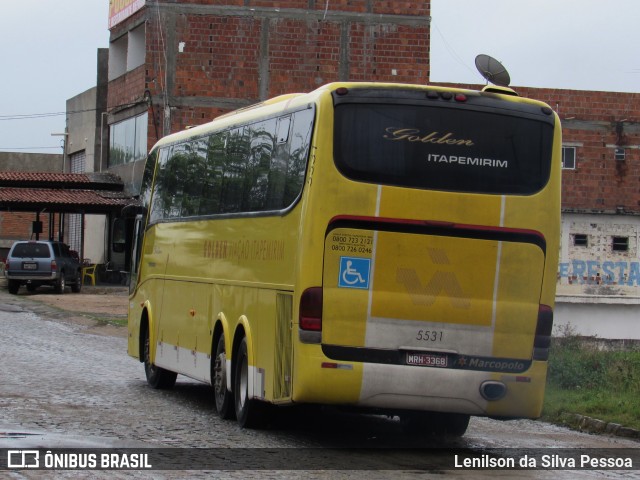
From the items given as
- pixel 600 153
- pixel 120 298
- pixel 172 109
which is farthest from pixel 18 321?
pixel 600 153

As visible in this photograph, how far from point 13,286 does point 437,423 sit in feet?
105

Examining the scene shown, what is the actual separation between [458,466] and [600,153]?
41706 mm

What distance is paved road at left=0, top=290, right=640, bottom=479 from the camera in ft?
36.9

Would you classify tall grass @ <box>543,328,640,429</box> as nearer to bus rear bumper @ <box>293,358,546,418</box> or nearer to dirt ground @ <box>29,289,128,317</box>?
bus rear bumper @ <box>293,358,546,418</box>

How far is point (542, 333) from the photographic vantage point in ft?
39.2

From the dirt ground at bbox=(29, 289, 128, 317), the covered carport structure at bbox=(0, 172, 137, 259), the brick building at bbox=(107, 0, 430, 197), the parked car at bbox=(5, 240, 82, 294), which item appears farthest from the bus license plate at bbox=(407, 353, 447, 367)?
the brick building at bbox=(107, 0, 430, 197)

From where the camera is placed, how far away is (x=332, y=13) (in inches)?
1946

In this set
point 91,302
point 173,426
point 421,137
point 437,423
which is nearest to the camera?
point 421,137

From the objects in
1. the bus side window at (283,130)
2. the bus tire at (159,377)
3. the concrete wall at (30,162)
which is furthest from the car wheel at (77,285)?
the bus side window at (283,130)

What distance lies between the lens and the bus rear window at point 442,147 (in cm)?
1159

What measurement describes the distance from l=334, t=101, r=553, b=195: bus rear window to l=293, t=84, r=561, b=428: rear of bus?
0.01 metres

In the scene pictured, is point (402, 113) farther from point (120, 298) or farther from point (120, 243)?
point (120, 298)

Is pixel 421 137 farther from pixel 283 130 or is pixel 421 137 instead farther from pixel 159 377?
pixel 159 377

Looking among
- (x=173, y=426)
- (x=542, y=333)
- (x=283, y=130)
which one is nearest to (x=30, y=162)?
(x=173, y=426)
